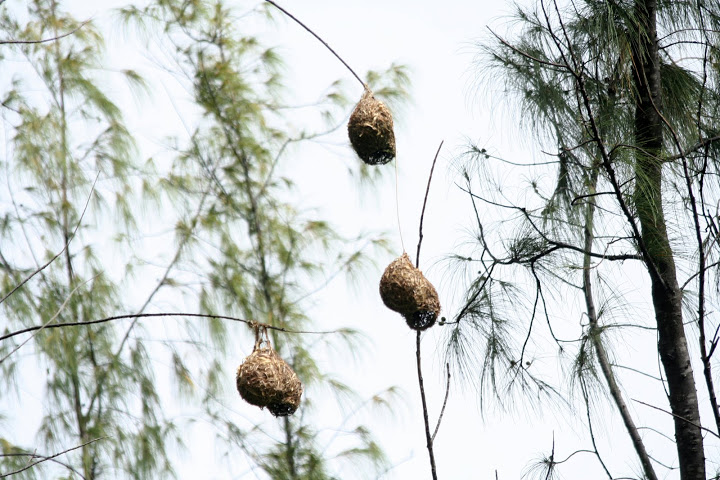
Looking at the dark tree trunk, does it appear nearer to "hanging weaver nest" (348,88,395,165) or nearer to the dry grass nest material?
"hanging weaver nest" (348,88,395,165)

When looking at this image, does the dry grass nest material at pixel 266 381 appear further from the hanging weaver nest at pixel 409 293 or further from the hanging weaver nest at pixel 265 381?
the hanging weaver nest at pixel 409 293

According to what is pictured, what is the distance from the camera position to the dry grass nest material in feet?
5.98

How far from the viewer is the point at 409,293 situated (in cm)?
171

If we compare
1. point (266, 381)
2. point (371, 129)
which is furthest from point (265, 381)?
point (371, 129)

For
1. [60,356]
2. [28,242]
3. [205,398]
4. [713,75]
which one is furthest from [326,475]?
[713,75]

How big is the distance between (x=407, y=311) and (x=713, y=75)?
948 mm

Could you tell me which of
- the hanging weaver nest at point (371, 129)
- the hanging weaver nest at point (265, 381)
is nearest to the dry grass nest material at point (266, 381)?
the hanging weaver nest at point (265, 381)

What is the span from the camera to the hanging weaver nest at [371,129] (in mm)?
1888

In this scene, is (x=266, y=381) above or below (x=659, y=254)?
below

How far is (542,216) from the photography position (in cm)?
209

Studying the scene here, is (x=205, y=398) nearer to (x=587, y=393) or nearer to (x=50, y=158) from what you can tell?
(x=50, y=158)

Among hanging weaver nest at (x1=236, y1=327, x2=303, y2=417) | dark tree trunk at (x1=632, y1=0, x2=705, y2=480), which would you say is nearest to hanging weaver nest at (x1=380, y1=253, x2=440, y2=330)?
hanging weaver nest at (x1=236, y1=327, x2=303, y2=417)

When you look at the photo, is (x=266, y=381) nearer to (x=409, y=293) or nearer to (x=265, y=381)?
(x=265, y=381)

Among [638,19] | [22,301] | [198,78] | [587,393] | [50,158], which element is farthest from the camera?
[198,78]
